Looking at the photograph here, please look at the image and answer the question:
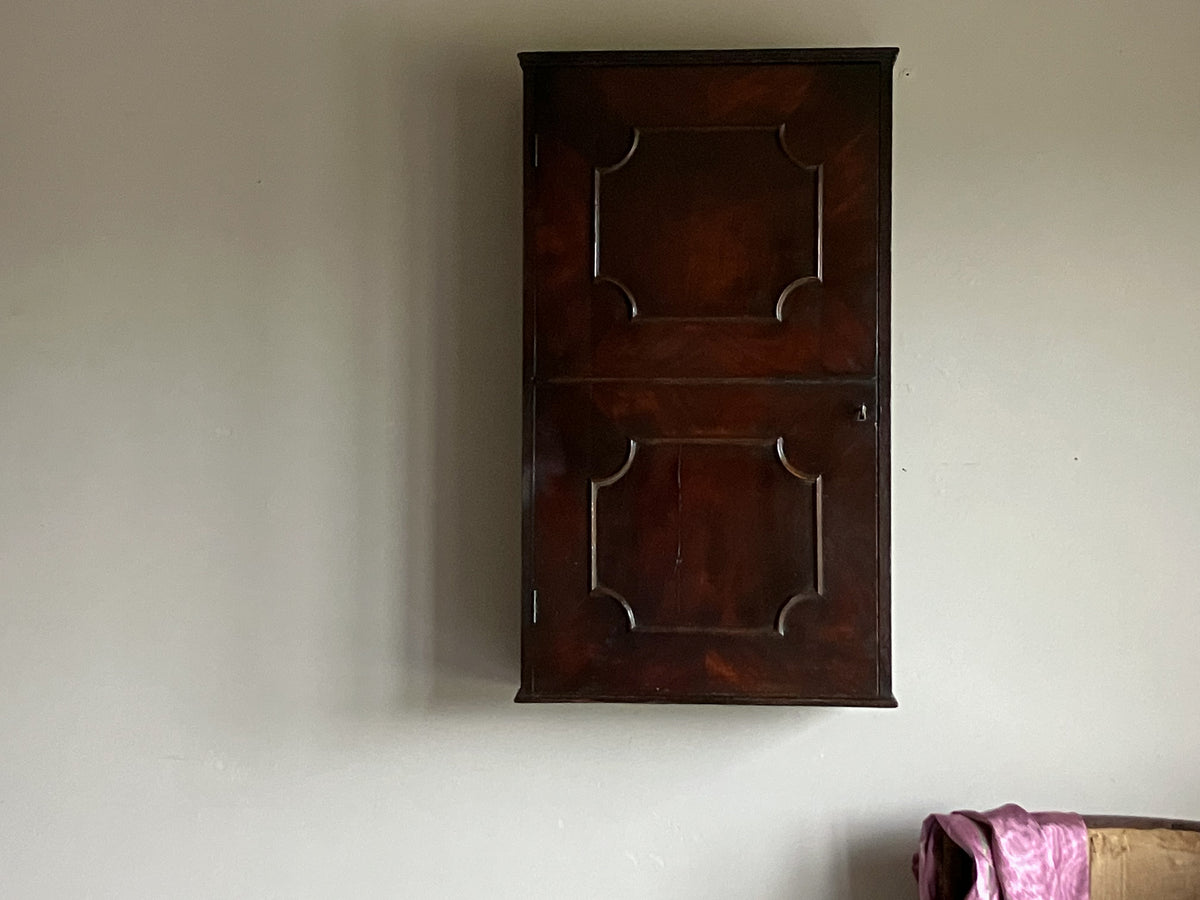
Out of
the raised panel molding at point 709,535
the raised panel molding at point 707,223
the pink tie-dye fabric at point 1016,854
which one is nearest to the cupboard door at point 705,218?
the raised panel molding at point 707,223

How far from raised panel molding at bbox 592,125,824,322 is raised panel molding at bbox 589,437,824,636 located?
8.0 inches

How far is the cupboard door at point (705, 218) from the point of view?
142cm

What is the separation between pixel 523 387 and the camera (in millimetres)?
1444

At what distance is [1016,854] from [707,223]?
0.94m

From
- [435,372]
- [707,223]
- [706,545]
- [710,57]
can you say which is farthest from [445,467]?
[710,57]

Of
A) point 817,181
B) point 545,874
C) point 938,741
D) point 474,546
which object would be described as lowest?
point 545,874

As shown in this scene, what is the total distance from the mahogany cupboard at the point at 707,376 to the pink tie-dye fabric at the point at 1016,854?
207 millimetres

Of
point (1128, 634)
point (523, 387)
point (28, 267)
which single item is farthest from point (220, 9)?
point (1128, 634)

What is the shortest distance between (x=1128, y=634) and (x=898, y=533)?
0.37m

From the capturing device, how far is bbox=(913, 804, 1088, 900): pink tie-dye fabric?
52.5 inches

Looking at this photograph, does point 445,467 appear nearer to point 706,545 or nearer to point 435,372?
point 435,372

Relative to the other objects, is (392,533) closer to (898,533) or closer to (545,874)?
(545,874)

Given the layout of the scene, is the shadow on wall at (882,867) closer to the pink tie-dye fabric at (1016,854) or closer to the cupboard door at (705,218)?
the pink tie-dye fabric at (1016,854)

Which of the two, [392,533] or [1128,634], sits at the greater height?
[392,533]
